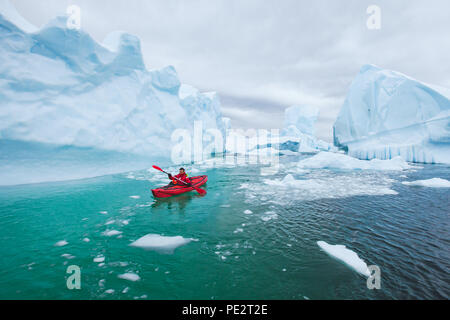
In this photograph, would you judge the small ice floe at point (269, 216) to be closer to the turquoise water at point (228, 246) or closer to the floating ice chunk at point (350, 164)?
the turquoise water at point (228, 246)

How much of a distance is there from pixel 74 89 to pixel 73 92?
7.4 inches

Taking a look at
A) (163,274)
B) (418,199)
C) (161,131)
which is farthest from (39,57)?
(418,199)

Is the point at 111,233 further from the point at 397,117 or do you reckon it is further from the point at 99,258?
the point at 397,117

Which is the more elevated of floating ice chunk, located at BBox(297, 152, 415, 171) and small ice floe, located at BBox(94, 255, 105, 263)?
floating ice chunk, located at BBox(297, 152, 415, 171)

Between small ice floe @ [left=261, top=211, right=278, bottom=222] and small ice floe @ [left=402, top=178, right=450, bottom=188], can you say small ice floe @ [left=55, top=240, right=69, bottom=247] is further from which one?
small ice floe @ [left=402, top=178, right=450, bottom=188]

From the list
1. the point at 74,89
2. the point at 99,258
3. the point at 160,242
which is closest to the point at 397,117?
the point at 160,242

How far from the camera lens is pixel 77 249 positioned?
4.09 metres

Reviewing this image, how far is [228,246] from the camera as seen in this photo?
418cm

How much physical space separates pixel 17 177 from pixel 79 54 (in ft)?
24.5

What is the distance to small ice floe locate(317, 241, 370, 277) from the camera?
331cm

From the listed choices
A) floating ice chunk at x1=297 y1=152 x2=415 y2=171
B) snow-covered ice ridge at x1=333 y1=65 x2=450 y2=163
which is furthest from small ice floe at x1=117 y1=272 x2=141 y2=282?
snow-covered ice ridge at x1=333 y1=65 x2=450 y2=163

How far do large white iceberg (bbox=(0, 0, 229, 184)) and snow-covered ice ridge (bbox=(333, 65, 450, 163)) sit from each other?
24696mm

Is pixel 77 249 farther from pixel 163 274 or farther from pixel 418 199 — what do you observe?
pixel 418 199
